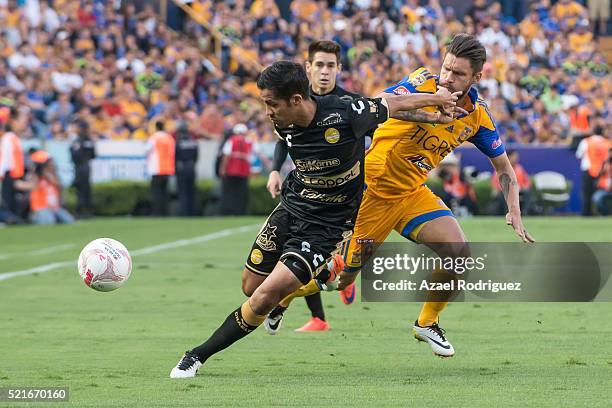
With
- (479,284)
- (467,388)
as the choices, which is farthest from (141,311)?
(467,388)

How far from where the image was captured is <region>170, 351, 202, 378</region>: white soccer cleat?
8586mm

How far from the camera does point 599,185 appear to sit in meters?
31.1

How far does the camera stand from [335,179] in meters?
8.73

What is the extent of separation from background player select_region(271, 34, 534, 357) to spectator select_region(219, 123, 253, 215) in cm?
2031

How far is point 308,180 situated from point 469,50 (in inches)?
60.2

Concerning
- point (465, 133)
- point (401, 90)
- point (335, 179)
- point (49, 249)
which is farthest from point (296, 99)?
point (49, 249)

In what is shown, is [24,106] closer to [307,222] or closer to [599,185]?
[599,185]

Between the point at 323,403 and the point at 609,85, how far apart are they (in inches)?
1201

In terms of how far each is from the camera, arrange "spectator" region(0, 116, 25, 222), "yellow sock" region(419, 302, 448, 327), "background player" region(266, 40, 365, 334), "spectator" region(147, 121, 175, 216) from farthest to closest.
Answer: "spectator" region(147, 121, 175, 216) → "spectator" region(0, 116, 25, 222) → "background player" region(266, 40, 365, 334) → "yellow sock" region(419, 302, 448, 327)

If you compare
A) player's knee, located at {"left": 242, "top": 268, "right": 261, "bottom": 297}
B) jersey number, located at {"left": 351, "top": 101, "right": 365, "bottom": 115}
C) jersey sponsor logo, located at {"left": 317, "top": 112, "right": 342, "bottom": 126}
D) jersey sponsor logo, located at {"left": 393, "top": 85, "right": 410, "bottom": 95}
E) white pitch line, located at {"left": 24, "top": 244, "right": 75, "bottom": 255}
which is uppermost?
jersey number, located at {"left": 351, "top": 101, "right": 365, "bottom": 115}

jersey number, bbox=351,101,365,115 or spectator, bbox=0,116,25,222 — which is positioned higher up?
jersey number, bbox=351,101,365,115

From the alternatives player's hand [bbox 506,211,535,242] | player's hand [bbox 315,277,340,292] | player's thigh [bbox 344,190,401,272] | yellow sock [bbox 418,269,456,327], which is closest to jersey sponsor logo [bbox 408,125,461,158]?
player's thigh [bbox 344,190,401,272]

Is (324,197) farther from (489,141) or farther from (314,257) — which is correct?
(489,141)

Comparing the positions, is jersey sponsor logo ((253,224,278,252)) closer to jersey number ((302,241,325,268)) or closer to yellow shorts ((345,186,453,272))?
jersey number ((302,241,325,268))
